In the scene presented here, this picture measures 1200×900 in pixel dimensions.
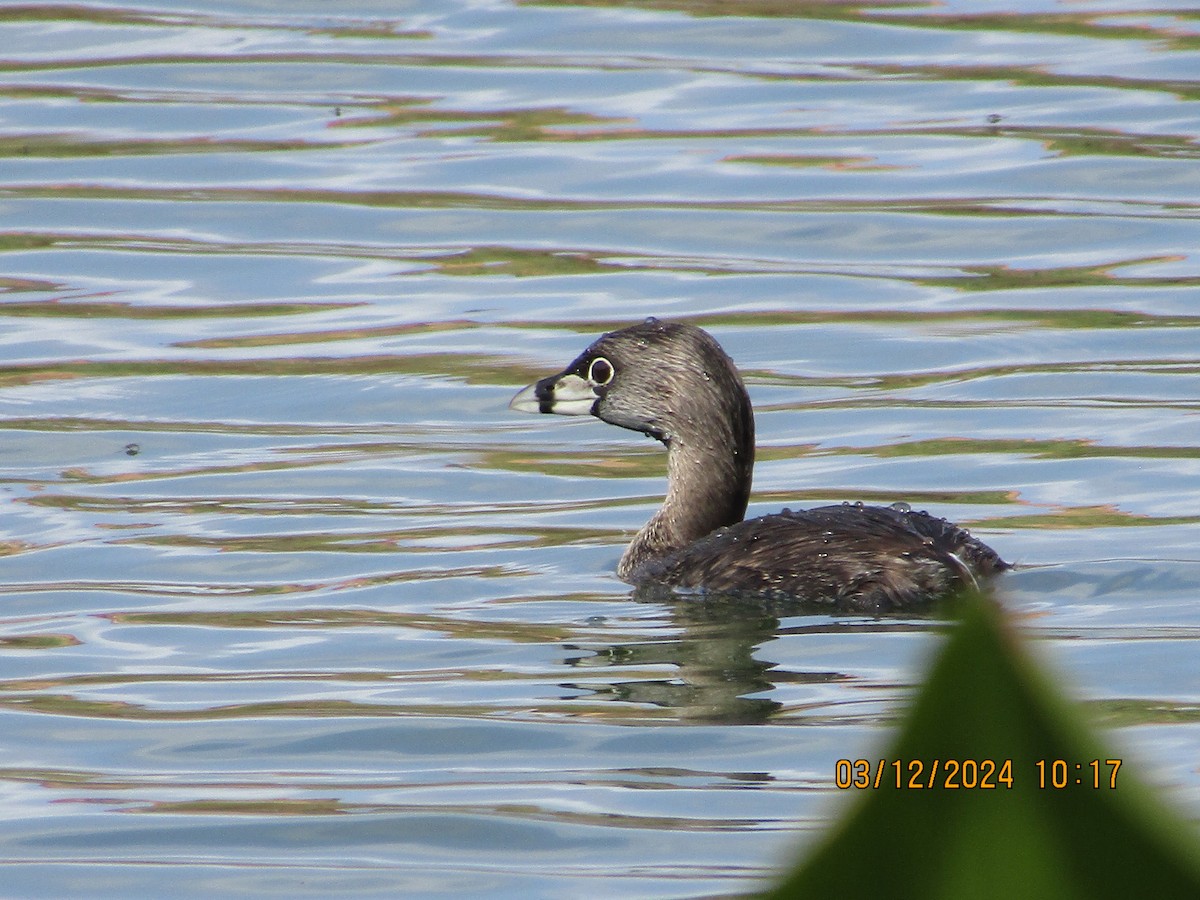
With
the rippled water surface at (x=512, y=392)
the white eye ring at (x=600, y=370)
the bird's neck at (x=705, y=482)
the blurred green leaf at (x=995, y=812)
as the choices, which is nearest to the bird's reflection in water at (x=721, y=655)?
the rippled water surface at (x=512, y=392)

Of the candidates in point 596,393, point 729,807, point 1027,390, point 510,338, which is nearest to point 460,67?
point 510,338

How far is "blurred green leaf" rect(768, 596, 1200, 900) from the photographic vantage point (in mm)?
757

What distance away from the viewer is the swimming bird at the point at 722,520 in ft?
20.8

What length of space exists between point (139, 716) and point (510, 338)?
600 cm

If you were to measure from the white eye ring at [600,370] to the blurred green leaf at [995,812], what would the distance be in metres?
7.08

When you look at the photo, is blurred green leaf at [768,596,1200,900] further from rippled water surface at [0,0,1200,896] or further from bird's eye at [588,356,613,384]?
bird's eye at [588,356,613,384]

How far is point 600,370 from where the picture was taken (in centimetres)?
786

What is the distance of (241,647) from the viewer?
257 inches

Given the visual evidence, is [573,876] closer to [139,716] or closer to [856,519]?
[139,716]

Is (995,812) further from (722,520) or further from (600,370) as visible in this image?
(600,370)

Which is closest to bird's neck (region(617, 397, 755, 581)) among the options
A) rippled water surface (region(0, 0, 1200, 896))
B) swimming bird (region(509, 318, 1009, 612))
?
swimming bird (region(509, 318, 1009, 612))

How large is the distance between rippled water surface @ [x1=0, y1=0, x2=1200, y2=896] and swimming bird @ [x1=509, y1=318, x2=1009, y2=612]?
0.41 ft

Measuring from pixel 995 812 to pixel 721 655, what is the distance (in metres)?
5.39

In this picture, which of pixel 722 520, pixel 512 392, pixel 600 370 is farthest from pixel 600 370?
pixel 512 392
